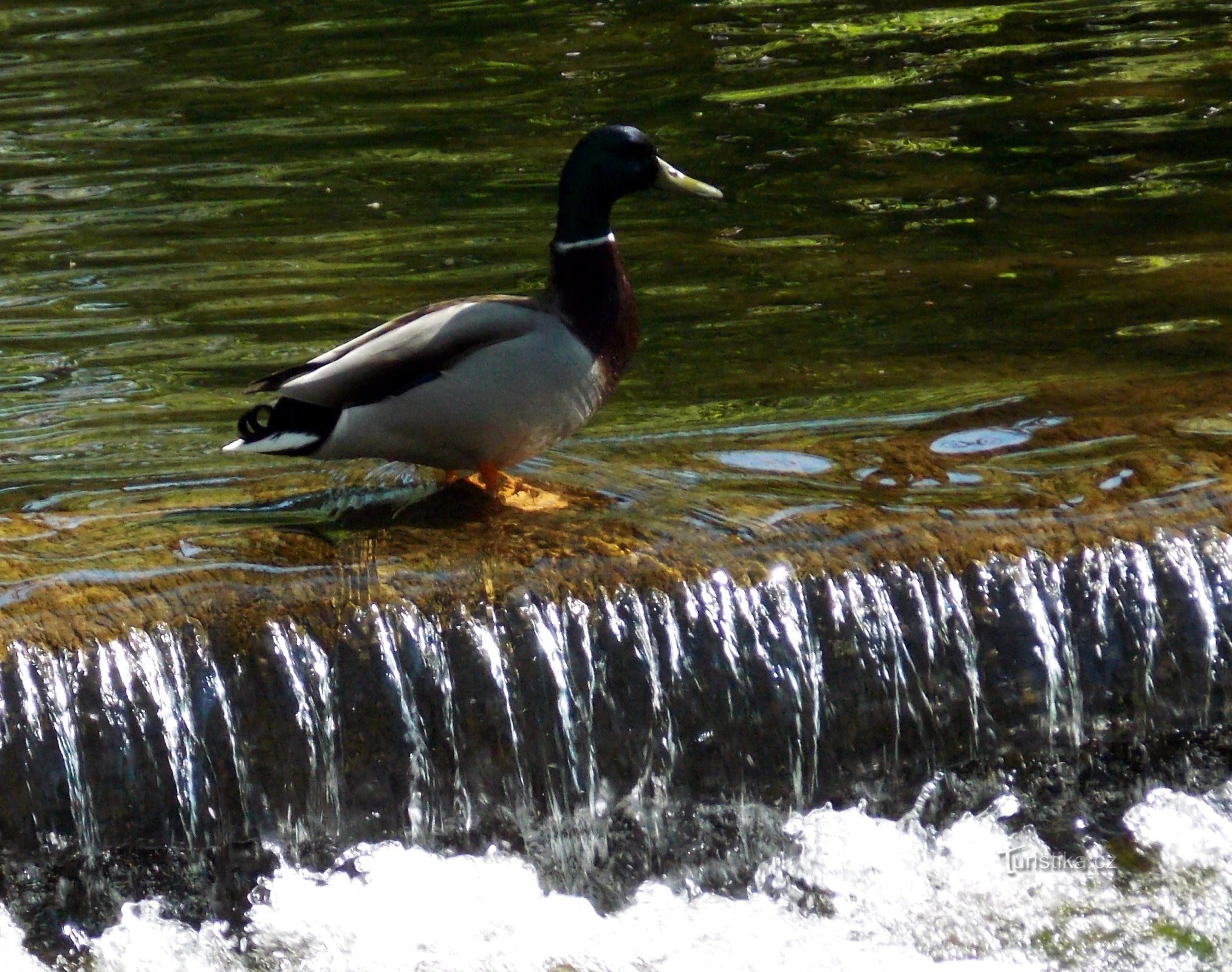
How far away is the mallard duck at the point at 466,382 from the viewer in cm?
435

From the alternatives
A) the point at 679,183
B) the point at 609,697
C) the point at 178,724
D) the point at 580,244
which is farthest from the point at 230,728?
the point at 679,183

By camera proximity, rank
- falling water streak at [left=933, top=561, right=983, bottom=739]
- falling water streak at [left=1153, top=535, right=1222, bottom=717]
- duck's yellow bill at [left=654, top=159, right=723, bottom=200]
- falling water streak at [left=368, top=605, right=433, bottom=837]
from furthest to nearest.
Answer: duck's yellow bill at [left=654, top=159, right=723, bottom=200] → falling water streak at [left=1153, top=535, right=1222, bottom=717] → falling water streak at [left=933, top=561, right=983, bottom=739] → falling water streak at [left=368, top=605, right=433, bottom=837]

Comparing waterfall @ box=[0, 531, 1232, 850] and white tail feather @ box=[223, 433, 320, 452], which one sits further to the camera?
white tail feather @ box=[223, 433, 320, 452]

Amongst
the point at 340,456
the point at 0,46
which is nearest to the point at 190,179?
the point at 0,46

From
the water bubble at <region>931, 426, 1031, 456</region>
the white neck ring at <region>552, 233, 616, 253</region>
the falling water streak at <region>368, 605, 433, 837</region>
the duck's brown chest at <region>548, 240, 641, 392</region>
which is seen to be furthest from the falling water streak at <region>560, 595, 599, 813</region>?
the water bubble at <region>931, 426, 1031, 456</region>

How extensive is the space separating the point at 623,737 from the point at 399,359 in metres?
1.02

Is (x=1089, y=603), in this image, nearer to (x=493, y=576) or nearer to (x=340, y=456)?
(x=493, y=576)

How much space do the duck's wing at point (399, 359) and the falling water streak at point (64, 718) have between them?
0.79 m

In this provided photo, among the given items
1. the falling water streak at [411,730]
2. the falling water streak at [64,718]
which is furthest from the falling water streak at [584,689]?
the falling water streak at [64,718]

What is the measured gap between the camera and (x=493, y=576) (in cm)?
435

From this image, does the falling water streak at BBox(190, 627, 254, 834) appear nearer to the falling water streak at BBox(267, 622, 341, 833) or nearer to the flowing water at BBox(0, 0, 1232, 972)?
the flowing water at BBox(0, 0, 1232, 972)

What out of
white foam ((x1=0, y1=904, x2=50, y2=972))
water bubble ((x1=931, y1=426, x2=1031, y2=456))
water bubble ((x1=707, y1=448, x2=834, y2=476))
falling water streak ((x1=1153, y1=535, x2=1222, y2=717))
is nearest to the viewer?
white foam ((x1=0, y1=904, x2=50, y2=972))

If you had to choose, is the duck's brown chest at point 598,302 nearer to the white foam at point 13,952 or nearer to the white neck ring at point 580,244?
the white neck ring at point 580,244

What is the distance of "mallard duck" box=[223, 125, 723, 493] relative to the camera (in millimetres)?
4348
